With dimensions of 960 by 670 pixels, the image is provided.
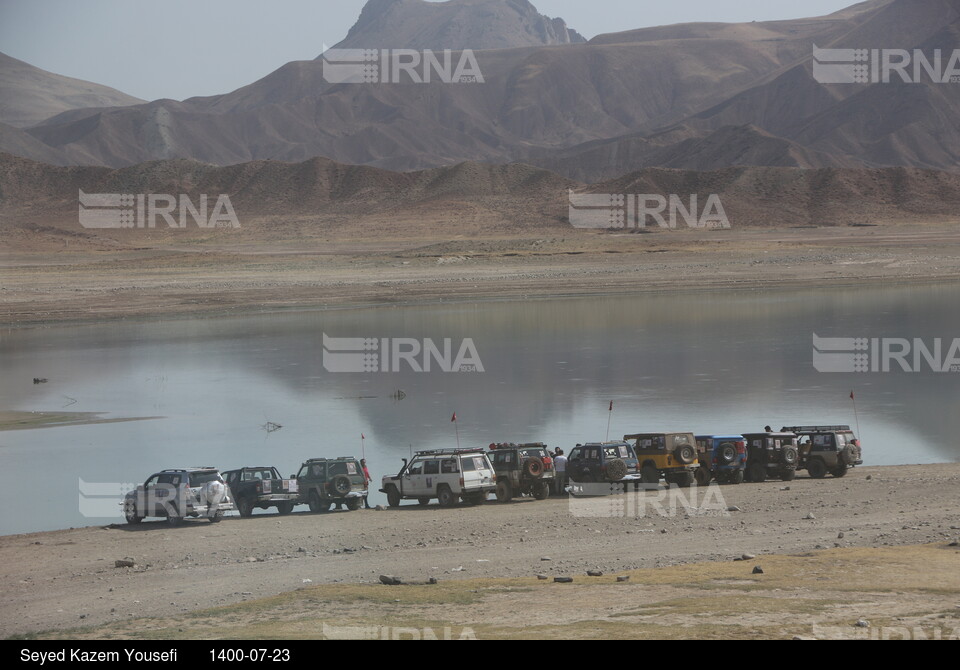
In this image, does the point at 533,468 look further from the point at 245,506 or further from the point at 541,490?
the point at 245,506

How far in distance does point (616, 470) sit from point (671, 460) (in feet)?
4.73

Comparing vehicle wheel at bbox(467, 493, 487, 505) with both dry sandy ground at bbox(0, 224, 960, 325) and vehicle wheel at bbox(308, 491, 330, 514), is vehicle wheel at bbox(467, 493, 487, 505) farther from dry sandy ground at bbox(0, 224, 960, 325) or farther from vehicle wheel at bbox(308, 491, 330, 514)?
dry sandy ground at bbox(0, 224, 960, 325)

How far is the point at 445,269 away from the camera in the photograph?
292ft

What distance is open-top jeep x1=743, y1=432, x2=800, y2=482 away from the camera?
2177cm

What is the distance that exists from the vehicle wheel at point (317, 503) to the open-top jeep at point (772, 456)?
26.2ft

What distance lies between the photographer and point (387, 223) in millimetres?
143625

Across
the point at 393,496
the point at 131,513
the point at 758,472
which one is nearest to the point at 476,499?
the point at 393,496

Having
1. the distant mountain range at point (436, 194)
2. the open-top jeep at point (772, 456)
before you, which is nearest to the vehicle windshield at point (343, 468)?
the open-top jeep at point (772, 456)

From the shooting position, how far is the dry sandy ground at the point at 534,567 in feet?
37.0

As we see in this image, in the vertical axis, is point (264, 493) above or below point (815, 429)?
below

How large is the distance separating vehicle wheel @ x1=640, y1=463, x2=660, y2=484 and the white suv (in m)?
2.99

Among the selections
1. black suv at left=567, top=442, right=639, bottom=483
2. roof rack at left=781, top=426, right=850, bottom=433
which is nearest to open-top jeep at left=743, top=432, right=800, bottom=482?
roof rack at left=781, top=426, right=850, bottom=433

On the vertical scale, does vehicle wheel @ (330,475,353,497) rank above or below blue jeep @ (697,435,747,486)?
below
